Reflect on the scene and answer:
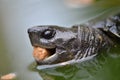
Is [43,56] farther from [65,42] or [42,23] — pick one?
[42,23]

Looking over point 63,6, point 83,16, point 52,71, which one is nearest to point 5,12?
point 63,6

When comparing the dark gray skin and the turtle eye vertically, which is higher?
the turtle eye

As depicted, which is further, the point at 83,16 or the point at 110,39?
the point at 83,16

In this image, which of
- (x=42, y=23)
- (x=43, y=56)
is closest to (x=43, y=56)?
(x=43, y=56)

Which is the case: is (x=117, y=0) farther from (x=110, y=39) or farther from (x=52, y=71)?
(x=52, y=71)

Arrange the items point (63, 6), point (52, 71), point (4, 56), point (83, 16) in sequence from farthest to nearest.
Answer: point (63, 6)
point (83, 16)
point (4, 56)
point (52, 71)

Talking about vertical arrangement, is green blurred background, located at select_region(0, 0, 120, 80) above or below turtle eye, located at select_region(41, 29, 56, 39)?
below

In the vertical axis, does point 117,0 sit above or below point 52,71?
above
